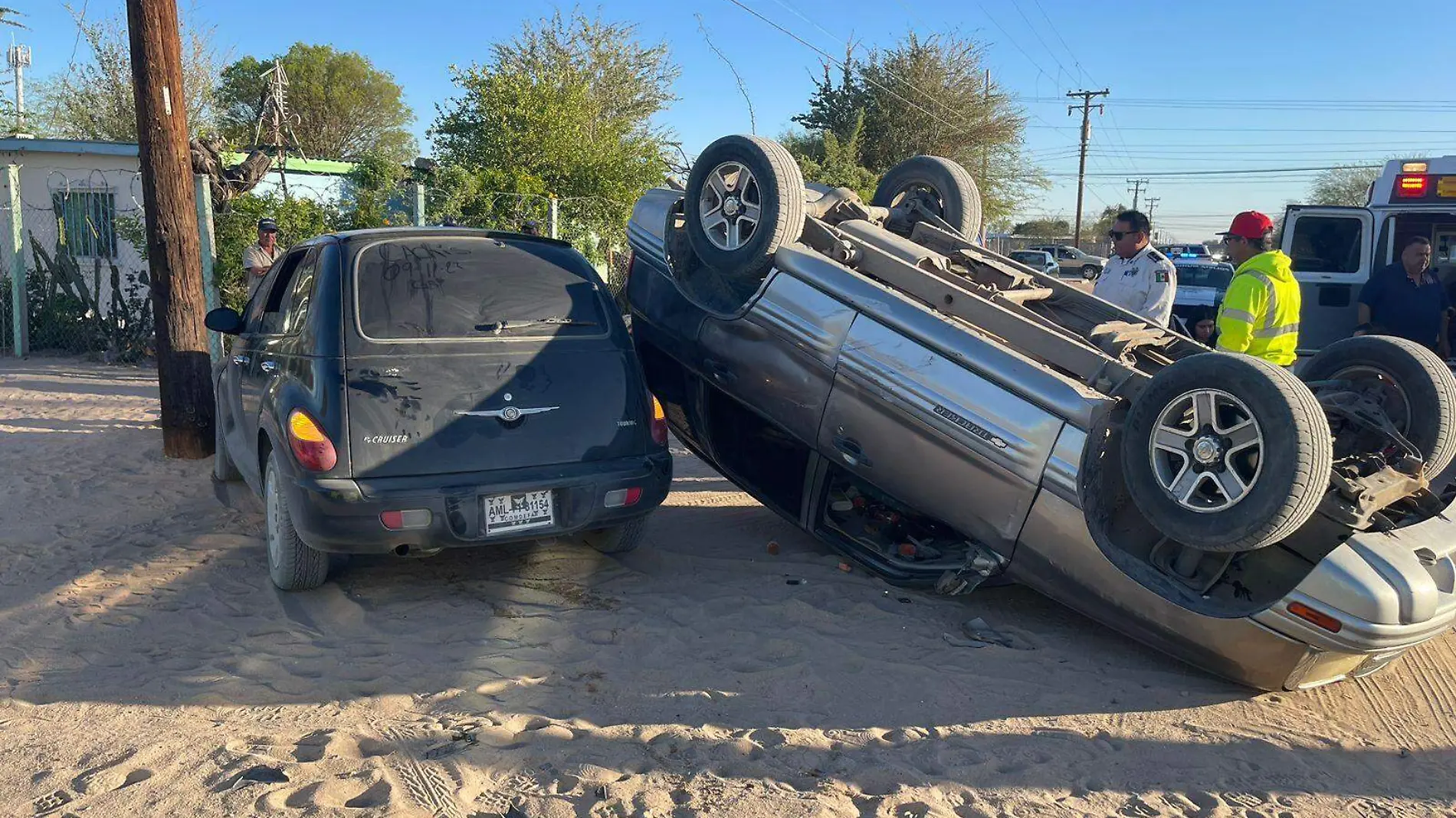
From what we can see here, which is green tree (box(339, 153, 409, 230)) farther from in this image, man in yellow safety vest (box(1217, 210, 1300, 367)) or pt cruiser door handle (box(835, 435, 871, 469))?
man in yellow safety vest (box(1217, 210, 1300, 367))

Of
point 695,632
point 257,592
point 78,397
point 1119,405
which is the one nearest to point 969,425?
point 1119,405

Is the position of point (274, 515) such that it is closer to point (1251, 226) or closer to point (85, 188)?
point (1251, 226)

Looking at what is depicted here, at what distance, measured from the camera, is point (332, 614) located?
462 cm

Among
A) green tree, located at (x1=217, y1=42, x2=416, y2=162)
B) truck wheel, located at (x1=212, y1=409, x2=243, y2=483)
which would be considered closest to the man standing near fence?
truck wheel, located at (x1=212, y1=409, x2=243, y2=483)

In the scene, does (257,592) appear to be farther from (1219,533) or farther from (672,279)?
(1219,533)

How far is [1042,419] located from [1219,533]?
0.85 metres

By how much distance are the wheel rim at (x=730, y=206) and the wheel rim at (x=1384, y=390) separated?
2795mm

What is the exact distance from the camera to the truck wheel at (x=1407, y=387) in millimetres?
4102

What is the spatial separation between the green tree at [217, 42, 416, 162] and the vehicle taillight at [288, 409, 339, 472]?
33600 mm

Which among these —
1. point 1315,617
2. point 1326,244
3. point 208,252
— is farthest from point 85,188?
point 1315,617

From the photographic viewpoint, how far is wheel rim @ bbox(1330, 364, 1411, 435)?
4.24 meters

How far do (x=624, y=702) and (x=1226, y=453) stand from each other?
2366mm

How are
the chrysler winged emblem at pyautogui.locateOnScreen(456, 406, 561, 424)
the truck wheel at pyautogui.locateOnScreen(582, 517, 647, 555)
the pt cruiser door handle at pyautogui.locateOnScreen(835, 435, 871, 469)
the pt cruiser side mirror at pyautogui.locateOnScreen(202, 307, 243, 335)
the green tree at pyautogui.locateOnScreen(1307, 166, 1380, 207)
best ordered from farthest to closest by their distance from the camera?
1. the green tree at pyautogui.locateOnScreen(1307, 166, 1380, 207)
2. the pt cruiser side mirror at pyautogui.locateOnScreen(202, 307, 243, 335)
3. the truck wheel at pyautogui.locateOnScreen(582, 517, 647, 555)
4. the pt cruiser door handle at pyautogui.locateOnScreen(835, 435, 871, 469)
5. the chrysler winged emblem at pyautogui.locateOnScreen(456, 406, 561, 424)

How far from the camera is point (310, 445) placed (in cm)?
437
